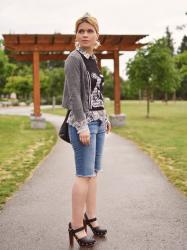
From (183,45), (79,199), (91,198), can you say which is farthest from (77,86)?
(183,45)

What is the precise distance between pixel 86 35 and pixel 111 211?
6.82 ft

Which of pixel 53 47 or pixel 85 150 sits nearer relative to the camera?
pixel 85 150

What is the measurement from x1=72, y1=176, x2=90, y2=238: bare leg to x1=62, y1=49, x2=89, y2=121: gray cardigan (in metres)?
0.56

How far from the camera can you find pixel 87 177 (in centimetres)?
374

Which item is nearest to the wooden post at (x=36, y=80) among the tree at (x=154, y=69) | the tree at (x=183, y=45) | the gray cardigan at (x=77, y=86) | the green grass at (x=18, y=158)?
the green grass at (x=18, y=158)

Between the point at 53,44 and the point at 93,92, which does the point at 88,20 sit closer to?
the point at 93,92

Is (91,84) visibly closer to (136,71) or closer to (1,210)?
(1,210)

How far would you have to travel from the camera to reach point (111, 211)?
4.86 meters

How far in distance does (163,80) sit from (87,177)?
23.3 meters

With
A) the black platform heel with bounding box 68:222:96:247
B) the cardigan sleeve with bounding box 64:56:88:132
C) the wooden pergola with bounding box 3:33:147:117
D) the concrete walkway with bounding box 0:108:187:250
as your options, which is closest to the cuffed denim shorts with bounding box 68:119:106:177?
the cardigan sleeve with bounding box 64:56:88:132

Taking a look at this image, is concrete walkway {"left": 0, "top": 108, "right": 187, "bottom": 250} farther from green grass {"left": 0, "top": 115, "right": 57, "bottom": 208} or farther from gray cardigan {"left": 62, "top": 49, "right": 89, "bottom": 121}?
gray cardigan {"left": 62, "top": 49, "right": 89, "bottom": 121}

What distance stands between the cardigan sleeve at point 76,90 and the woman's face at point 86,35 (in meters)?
0.20

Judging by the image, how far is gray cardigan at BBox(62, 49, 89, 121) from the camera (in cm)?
355

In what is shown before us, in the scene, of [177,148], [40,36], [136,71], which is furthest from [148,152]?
[136,71]
